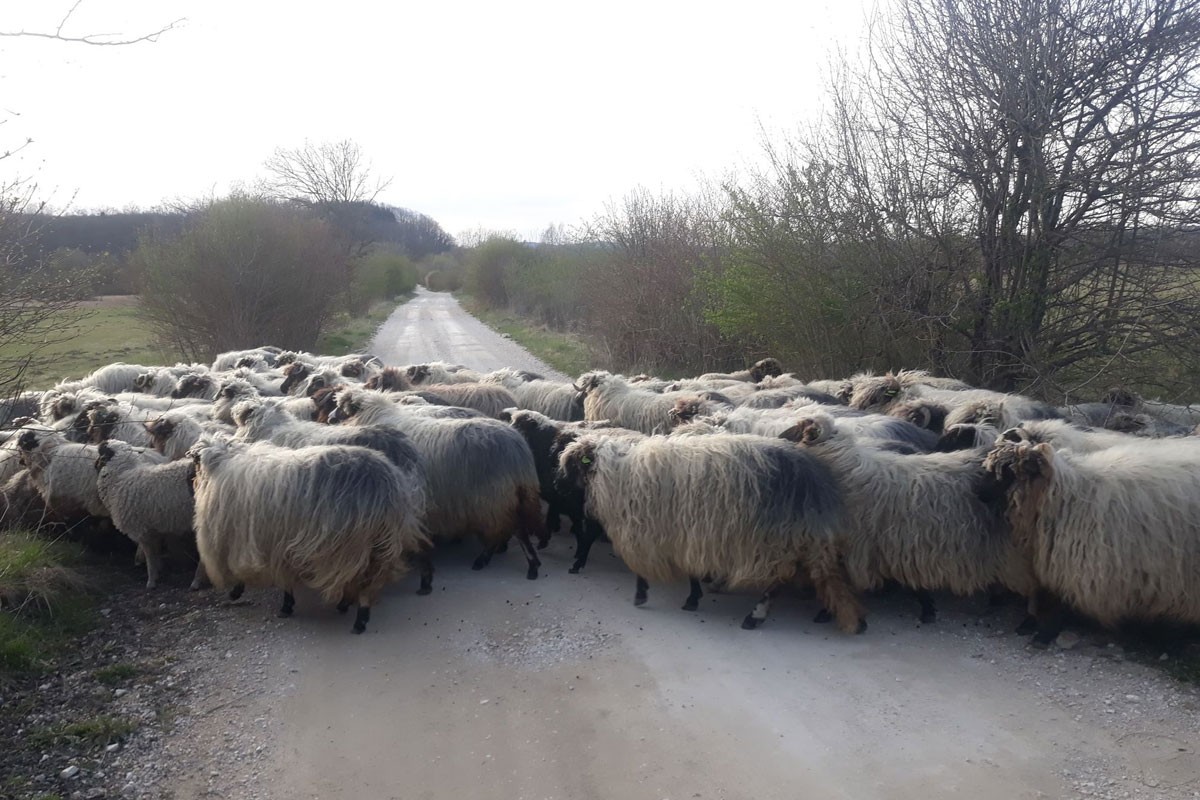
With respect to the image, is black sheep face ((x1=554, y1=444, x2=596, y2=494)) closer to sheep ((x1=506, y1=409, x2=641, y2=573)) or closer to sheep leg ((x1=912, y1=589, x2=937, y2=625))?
sheep ((x1=506, y1=409, x2=641, y2=573))

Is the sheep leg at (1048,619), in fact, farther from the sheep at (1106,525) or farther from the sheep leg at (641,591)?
the sheep leg at (641,591)

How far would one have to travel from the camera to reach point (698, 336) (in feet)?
57.6

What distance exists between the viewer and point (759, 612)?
5.96 metres

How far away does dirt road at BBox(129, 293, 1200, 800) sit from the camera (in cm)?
405

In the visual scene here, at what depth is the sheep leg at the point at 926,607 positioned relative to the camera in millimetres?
5914

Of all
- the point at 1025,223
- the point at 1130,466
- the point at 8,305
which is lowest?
the point at 1130,466

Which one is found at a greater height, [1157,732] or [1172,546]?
[1172,546]

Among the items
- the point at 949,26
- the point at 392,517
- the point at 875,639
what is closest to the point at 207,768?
the point at 392,517

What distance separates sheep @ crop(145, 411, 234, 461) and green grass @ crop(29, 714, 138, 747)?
3.54 meters

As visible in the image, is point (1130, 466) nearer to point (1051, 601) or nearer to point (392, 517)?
point (1051, 601)

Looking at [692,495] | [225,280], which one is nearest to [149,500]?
[692,495]

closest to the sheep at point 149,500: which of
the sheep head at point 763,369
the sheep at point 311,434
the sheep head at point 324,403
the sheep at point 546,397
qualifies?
the sheep at point 311,434

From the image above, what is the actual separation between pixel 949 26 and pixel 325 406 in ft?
30.0

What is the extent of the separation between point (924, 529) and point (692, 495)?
1.70 metres
